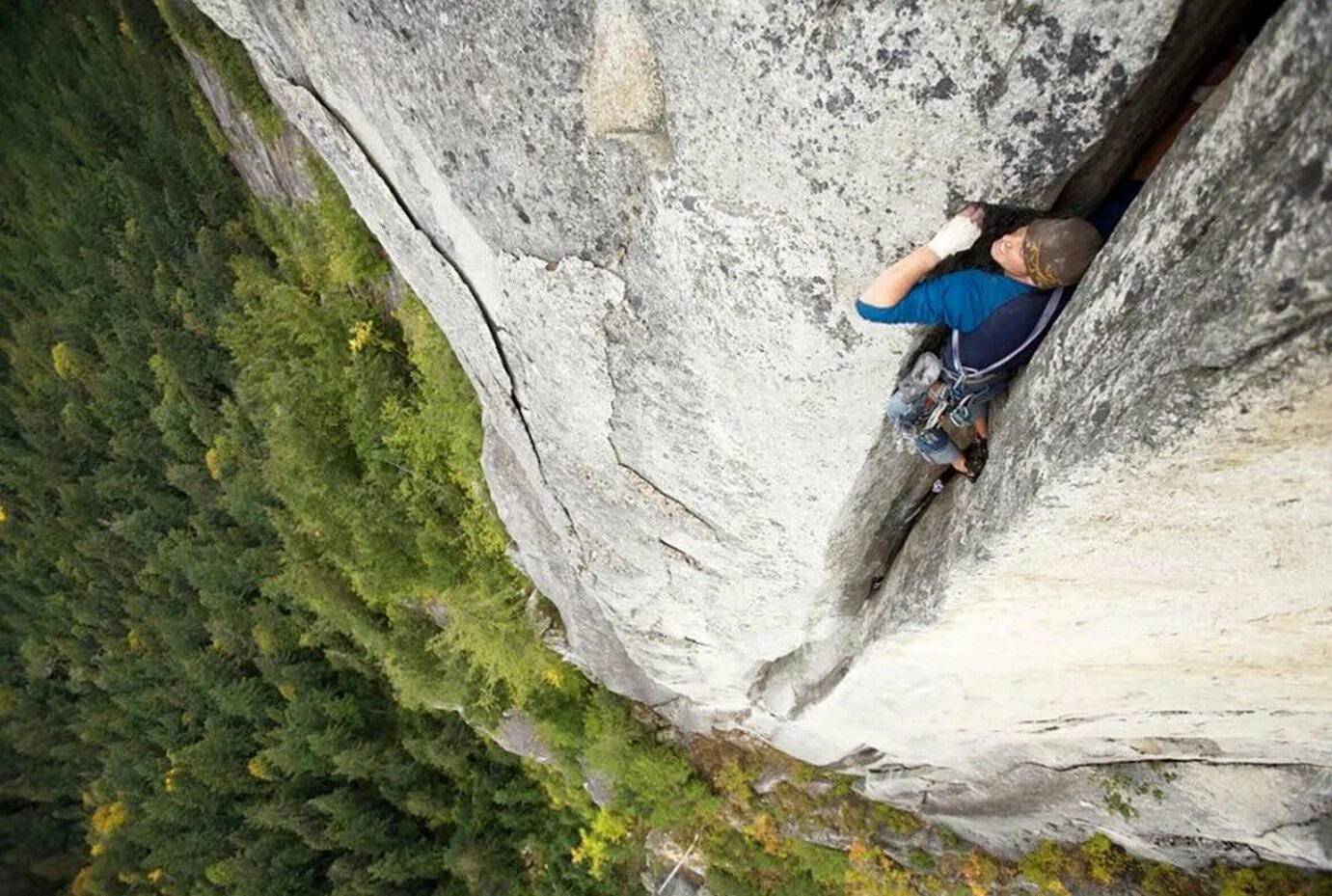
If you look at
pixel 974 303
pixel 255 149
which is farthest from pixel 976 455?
pixel 255 149

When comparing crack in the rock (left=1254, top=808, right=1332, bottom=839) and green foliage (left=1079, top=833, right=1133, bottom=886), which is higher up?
crack in the rock (left=1254, top=808, right=1332, bottom=839)

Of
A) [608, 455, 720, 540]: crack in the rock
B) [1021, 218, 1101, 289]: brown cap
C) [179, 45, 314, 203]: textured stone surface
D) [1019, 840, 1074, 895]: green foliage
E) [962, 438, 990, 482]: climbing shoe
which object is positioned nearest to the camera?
[1021, 218, 1101, 289]: brown cap

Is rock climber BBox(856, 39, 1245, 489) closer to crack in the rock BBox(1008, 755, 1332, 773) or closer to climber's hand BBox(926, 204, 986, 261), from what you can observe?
climber's hand BBox(926, 204, 986, 261)

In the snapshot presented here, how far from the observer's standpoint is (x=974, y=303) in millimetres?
2986

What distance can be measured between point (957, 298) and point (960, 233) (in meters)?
0.25

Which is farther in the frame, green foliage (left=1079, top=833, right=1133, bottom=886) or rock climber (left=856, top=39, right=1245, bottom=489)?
green foliage (left=1079, top=833, right=1133, bottom=886)

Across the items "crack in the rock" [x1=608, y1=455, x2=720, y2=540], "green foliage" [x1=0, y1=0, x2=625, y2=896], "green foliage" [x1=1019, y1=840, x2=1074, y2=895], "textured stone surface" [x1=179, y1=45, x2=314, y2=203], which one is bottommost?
"green foliage" [x1=0, y1=0, x2=625, y2=896]

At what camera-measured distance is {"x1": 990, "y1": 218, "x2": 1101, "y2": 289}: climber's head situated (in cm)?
274

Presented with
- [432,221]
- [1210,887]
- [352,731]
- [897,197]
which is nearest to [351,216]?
[432,221]

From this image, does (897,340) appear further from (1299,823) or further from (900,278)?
(1299,823)

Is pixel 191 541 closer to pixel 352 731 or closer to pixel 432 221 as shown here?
pixel 352 731

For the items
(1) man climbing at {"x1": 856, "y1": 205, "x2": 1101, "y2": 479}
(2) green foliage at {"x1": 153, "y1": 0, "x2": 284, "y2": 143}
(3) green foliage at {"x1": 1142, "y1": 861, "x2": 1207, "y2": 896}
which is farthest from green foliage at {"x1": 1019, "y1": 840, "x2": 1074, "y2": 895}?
(2) green foliage at {"x1": 153, "y1": 0, "x2": 284, "y2": 143}

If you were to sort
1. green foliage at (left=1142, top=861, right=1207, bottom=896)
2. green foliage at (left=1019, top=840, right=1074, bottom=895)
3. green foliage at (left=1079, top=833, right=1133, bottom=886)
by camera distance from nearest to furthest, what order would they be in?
green foliage at (left=1142, top=861, right=1207, bottom=896) → green foliage at (left=1079, top=833, right=1133, bottom=886) → green foliage at (left=1019, top=840, right=1074, bottom=895)

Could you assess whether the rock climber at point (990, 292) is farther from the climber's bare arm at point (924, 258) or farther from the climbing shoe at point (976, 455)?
the climbing shoe at point (976, 455)
